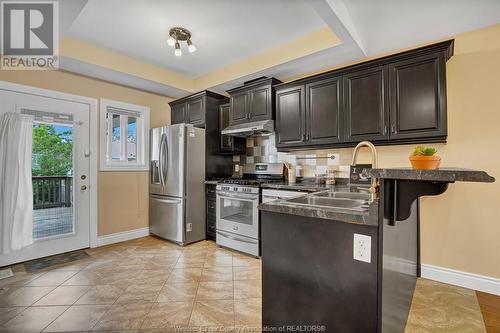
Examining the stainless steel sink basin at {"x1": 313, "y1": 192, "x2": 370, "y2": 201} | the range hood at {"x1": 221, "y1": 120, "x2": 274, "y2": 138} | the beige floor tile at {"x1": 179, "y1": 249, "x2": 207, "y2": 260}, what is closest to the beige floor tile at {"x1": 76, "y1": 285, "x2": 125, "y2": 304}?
the beige floor tile at {"x1": 179, "y1": 249, "x2": 207, "y2": 260}

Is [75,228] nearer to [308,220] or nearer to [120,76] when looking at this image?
[120,76]

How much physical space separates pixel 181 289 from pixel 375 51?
3.34 metres

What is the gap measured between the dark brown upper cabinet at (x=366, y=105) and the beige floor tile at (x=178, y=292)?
2.28 meters

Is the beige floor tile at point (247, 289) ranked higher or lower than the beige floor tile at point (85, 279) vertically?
lower

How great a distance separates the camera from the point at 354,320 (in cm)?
111

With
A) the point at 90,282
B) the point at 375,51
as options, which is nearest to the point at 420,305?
the point at 375,51

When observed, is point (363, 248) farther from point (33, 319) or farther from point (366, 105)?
point (33, 319)

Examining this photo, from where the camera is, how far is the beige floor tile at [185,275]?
2399 millimetres

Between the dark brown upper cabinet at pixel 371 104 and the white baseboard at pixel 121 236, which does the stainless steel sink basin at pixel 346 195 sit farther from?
the white baseboard at pixel 121 236

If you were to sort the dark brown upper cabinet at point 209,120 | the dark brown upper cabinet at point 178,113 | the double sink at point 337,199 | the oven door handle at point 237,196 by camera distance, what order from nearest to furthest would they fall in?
the double sink at point 337,199 → the oven door handle at point 237,196 → the dark brown upper cabinet at point 209,120 → the dark brown upper cabinet at point 178,113

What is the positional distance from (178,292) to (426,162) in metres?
2.19

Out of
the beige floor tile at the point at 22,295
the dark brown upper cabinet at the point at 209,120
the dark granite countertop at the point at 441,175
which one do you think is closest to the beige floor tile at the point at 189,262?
the beige floor tile at the point at 22,295

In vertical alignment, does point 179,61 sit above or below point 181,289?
above

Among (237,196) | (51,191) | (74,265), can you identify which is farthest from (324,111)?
(51,191)
